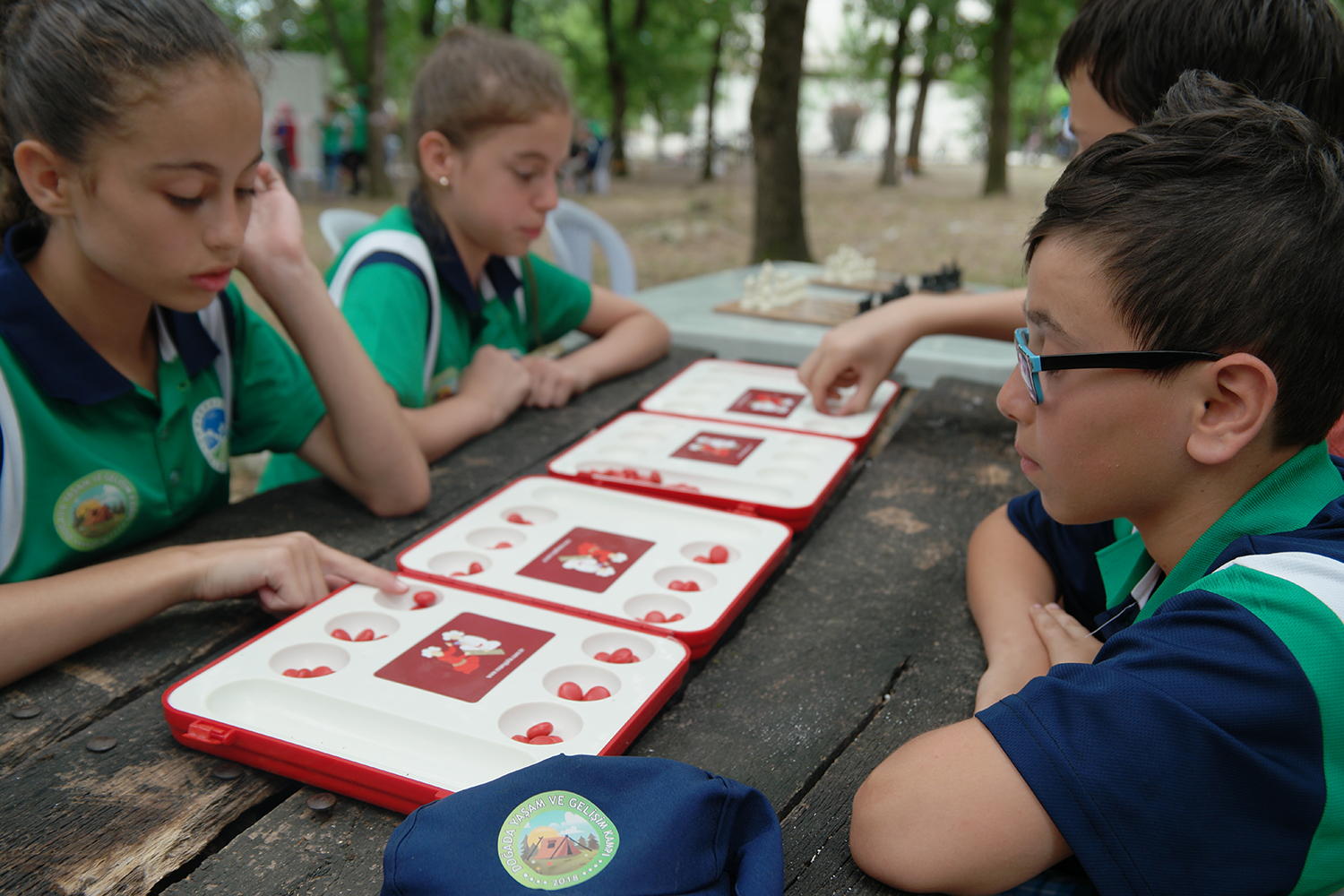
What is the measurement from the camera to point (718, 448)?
1.72 meters

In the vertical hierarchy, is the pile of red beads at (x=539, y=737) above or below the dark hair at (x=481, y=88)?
below

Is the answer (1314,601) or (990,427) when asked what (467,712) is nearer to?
(1314,601)

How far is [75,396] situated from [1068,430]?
1319mm

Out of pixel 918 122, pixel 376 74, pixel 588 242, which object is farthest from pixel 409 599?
pixel 918 122

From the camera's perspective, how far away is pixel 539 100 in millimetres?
2158

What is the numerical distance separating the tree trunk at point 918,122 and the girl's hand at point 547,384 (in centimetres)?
1429

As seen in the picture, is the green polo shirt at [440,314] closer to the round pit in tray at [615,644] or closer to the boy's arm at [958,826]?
the round pit in tray at [615,644]

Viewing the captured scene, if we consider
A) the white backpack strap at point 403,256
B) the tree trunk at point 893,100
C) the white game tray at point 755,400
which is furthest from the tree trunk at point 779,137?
the tree trunk at point 893,100

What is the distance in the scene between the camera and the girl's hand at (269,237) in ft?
5.18

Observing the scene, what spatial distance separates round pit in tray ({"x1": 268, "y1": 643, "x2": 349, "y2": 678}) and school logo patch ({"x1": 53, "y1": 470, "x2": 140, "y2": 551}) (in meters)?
0.50

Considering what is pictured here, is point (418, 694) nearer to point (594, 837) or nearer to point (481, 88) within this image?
point (594, 837)

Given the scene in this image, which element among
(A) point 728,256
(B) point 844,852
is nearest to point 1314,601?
(B) point 844,852

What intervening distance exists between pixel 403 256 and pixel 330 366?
0.50 metres

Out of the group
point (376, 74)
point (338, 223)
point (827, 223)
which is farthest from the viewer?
point (827, 223)
